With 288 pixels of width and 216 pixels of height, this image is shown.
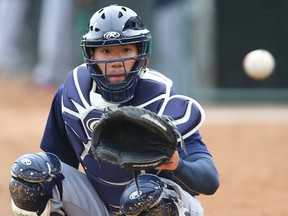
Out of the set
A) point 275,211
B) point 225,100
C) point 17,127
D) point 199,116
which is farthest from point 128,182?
point 225,100

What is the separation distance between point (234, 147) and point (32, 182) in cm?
516

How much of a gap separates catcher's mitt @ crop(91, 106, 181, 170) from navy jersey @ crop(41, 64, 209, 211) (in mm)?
320

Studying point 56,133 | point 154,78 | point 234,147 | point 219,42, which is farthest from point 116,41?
point 219,42

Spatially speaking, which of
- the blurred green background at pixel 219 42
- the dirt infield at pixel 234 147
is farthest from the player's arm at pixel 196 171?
the blurred green background at pixel 219 42

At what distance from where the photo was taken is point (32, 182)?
416 centimetres

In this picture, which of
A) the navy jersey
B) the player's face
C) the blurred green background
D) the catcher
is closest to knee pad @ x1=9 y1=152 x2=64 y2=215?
the catcher

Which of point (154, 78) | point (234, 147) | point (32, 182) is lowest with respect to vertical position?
point (234, 147)

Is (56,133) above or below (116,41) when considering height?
below

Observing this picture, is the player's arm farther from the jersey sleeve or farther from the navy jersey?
the jersey sleeve

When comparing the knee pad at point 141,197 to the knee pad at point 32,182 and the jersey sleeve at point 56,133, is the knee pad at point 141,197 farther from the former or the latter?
the jersey sleeve at point 56,133

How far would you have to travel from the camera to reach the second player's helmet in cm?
433

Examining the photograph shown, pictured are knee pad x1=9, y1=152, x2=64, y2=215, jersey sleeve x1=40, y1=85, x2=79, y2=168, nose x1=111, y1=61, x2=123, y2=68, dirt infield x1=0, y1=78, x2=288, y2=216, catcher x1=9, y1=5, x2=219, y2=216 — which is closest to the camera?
catcher x1=9, y1=5, x2=219, y2=216

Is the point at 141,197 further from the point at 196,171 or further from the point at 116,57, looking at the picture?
the point at 116,57

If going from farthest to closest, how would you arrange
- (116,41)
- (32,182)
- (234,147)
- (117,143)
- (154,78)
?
(234,147) → (154,78) → (116,41) → (32,182) → (117,143)
